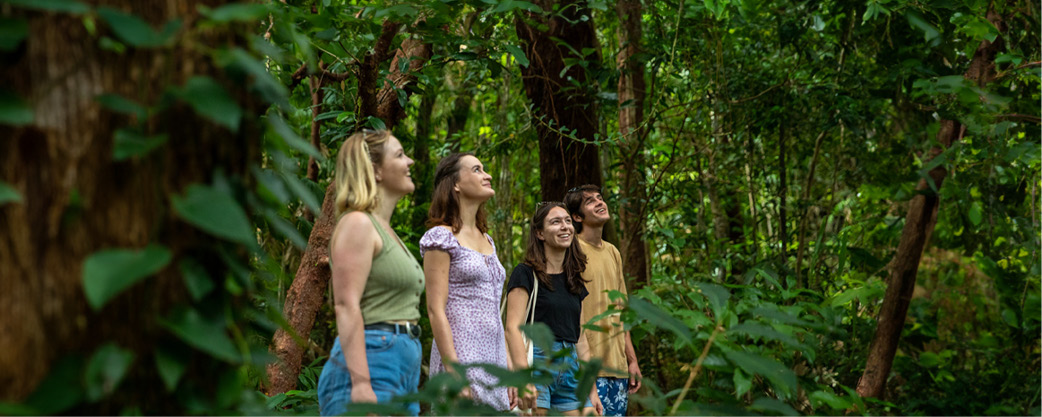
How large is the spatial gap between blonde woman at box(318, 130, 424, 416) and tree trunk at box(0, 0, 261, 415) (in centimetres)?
89

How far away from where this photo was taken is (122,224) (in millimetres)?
1133

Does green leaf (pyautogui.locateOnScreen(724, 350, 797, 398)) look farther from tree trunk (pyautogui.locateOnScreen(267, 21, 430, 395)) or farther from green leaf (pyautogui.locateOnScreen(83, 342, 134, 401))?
tree trunk (pyautogui.locateOnScreen(267, 21, 430, 395))

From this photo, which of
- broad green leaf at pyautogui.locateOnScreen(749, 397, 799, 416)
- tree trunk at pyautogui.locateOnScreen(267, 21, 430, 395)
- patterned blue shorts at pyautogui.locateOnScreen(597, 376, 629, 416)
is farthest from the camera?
tree trunk at pyautogui.locateOnScreen(267, 21, 430, 395)

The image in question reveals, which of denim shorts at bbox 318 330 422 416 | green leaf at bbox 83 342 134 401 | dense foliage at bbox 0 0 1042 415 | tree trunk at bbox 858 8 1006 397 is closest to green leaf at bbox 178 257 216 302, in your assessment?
dense foliage at bbox 0 0 1042 415

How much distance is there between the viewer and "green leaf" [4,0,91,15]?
1.04 m

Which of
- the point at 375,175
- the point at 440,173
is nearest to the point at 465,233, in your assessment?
the point at 440,173

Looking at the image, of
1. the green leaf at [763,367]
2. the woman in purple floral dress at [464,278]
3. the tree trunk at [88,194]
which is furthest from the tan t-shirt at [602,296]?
the tree trunk at [88,194]

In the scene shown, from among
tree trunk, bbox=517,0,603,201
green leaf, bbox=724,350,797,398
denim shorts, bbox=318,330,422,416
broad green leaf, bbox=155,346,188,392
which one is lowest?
denim shorts, bbox=318,330,422,416

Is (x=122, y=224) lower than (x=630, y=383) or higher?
higher

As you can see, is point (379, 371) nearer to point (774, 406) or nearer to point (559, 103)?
point (774, 406)

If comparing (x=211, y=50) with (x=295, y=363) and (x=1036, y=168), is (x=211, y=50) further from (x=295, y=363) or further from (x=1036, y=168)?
(x=1036, y=168)

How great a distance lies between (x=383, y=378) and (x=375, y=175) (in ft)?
1.92

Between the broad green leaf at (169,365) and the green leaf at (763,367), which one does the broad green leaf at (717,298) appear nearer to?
the green leaf at (763,367)

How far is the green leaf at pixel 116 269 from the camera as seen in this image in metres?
1.02
